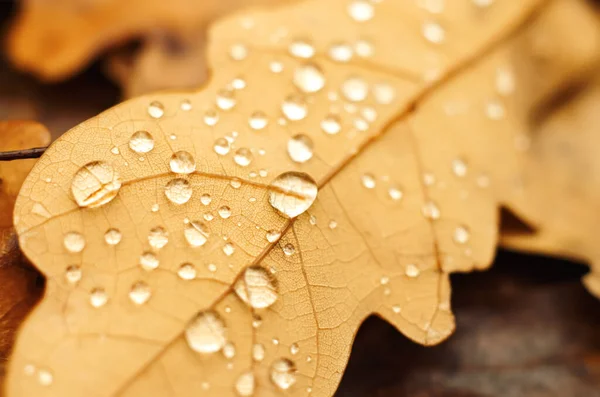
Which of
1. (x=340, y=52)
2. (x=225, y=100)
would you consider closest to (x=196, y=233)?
(x=225, y=100)

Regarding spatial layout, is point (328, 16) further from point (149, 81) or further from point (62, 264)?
point (62, 264)

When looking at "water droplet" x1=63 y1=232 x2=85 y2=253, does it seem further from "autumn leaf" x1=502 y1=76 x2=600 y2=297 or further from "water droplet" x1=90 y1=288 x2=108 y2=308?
"autumn leaf" x1=502 y1=76 x2=600 y2=297

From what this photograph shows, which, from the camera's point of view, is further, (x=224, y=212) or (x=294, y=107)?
(x=294, y=107)

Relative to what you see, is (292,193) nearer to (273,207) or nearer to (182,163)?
(273,207)

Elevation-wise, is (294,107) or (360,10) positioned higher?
(360,10)

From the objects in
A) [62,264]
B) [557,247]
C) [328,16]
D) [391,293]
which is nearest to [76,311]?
[62,264]

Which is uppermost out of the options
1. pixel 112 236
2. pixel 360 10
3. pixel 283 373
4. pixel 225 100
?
pixel 360 10
